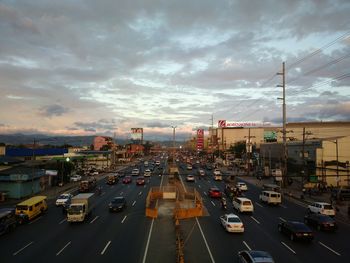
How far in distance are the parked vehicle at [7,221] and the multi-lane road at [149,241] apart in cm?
66

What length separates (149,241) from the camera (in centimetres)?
2680

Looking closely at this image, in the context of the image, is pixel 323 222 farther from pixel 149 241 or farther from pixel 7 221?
pixel 7 221

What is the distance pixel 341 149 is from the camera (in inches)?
2889

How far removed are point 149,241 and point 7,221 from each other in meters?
13.3

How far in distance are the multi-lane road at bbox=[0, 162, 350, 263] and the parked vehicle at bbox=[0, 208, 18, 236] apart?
2.15 feet

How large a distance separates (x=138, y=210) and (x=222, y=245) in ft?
57.2

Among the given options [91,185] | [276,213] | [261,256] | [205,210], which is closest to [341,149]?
[276,213]

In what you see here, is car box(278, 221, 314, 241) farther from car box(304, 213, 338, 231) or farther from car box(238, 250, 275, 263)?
Answer: car box(238, 250, 275, 263)

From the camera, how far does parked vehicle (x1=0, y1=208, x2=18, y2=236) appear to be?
30062 millimetres

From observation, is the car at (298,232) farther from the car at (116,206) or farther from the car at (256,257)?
the car at (116,206)

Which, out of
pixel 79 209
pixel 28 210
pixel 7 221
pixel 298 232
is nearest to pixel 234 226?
pixel 298 232

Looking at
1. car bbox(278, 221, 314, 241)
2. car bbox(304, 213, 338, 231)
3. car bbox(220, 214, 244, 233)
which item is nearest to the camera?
car bbox(278, 221, 314, 241)

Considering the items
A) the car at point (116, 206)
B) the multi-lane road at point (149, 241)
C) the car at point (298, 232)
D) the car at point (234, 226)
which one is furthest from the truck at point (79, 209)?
the car at point (298, 232)

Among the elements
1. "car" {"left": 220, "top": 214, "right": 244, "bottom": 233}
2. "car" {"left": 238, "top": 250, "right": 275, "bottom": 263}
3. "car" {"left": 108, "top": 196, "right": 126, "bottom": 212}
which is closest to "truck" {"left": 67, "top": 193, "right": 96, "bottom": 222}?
"car" {"left": 108, "top": 196, "right": 126, "bottom": 212}
